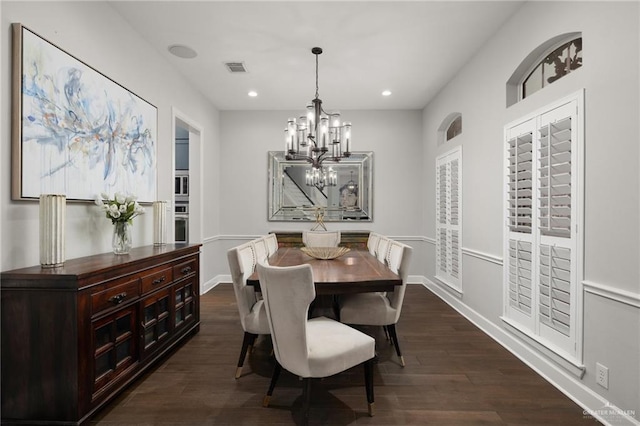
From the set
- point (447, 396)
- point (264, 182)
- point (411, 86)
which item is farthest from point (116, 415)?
point (411, 86)

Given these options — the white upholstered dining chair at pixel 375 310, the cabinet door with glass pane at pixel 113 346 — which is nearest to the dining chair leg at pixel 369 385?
the white upholstered dining chair at pixel 375 310

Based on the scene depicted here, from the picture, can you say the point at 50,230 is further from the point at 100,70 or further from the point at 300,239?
the point at 300,239

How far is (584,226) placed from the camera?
2039 mm

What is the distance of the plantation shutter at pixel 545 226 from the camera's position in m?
2.12

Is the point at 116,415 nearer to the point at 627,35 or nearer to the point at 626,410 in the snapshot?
the point at 626,410

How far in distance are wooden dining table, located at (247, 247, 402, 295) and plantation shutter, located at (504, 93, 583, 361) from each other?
112 cm

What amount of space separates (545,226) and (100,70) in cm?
361

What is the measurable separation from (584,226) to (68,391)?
3.15 metres

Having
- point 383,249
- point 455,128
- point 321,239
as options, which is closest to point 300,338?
point 383,249

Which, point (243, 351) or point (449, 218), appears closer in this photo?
point (243, 351)

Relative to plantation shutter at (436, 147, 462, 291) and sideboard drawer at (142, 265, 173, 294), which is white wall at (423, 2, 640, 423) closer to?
plantation shutter at (436, 147, 462, 291)

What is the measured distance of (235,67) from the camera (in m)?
3.80

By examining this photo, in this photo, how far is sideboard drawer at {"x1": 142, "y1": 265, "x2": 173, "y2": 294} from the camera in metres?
2.35

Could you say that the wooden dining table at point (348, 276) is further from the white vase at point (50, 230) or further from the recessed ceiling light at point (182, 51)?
the recessed ceiling light at point (182, 51)
